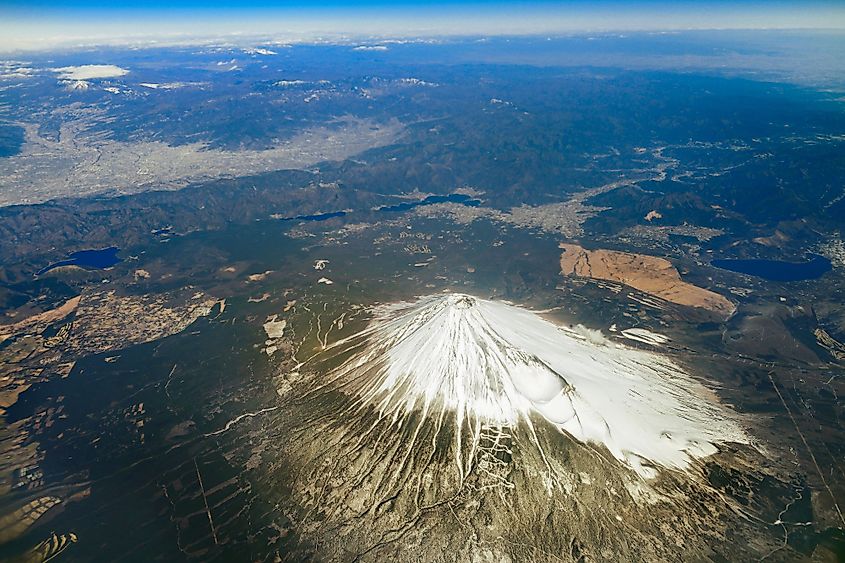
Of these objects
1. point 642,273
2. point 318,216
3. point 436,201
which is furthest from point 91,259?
point 642,273

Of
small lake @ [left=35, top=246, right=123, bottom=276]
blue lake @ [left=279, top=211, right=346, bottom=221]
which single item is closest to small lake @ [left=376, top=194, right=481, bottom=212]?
blue lake @ [left=279, top=211, right=346, bottom=221]

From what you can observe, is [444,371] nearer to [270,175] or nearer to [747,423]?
[747,423]

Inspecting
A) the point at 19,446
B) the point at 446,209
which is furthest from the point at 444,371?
the point at 446,209

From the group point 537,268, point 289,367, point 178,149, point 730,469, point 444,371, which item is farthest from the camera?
point 178,149

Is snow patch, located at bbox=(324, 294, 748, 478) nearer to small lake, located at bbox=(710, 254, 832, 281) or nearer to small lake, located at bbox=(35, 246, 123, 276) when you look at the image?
small lake, located at bbox=(710, 254, 832, 281)

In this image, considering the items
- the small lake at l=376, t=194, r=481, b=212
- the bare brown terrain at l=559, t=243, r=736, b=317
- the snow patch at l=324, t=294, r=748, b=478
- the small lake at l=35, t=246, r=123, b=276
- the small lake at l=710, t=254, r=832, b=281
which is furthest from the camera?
the small lake at l=376, t=194, r=481, b=212

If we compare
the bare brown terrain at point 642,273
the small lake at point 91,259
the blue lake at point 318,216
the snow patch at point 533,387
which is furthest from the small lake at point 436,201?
the snow patch at point 533,387
